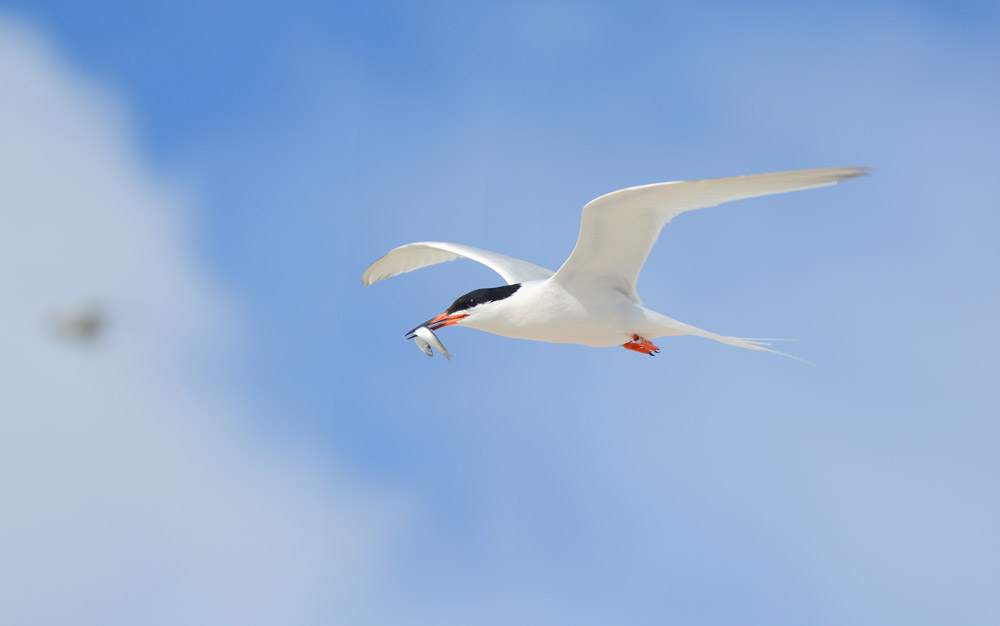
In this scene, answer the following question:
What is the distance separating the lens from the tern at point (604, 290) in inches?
249

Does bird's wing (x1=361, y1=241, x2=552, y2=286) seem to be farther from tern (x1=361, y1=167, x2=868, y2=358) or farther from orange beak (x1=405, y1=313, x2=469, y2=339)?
orange beak (x1=405, y1=313, x2=469, y2=339)

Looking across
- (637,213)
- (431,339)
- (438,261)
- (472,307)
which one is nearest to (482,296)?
(472,307)

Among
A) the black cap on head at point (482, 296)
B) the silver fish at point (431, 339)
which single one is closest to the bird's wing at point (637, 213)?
the black cap on head at point (482, 296)

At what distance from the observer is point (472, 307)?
8.00m

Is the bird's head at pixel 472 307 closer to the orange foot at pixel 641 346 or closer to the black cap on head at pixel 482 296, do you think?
the black cap on head at pixel 482 296

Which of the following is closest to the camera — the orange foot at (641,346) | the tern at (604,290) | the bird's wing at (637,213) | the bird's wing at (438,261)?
the bird's wing at (637,213)

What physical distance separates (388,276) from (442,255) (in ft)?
2.34

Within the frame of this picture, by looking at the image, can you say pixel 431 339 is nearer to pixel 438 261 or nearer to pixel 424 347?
pixel 424 347

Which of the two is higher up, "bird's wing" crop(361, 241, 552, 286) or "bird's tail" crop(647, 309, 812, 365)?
"bird's wing" crop(361, 241, 552, 286)

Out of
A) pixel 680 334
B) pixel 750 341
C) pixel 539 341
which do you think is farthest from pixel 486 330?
pixel 750 341

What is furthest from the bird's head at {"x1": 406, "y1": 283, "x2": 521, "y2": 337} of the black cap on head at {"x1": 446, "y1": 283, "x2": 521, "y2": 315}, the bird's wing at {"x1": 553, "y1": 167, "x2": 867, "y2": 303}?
the bird's wing at {"x1": 553, "y1": 167, "x2": 867, "y2": 303}

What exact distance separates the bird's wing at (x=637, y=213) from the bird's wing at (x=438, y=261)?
1.48 metres

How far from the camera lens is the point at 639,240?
275 inches

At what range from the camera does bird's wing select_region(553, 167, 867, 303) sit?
5.57 m
